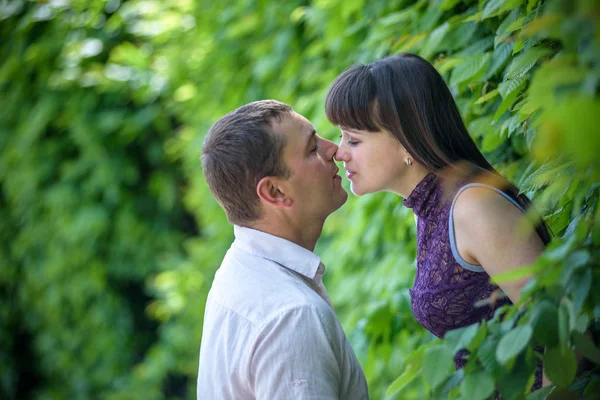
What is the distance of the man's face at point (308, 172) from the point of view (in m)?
2.17

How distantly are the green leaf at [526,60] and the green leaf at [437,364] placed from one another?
0.66 metres

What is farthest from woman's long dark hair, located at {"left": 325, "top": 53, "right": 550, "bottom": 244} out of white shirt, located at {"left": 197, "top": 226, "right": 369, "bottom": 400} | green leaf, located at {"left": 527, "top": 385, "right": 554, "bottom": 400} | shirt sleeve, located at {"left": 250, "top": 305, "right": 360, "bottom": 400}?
green leaf, located at {"left": 527, "top": 385, "right": 554, "bottom": 400}

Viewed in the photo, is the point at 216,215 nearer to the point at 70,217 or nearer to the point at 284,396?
the point at 70,217

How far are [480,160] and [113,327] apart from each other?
6.07 metres

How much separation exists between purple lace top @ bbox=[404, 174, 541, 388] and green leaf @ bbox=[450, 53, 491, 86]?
403 millimetres

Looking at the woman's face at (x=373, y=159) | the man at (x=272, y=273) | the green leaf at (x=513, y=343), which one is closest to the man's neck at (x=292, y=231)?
the man at (x=272, y=273)

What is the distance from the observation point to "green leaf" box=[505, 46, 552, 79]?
59.0 inches

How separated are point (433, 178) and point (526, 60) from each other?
572 mm

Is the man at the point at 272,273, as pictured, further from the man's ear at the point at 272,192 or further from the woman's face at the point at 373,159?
the woman's face at the point at 373,159

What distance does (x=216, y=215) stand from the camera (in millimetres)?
5492

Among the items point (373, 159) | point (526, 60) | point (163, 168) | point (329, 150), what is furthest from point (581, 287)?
point (163, 168)

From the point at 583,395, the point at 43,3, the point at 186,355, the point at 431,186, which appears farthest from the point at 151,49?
the point at 583,395

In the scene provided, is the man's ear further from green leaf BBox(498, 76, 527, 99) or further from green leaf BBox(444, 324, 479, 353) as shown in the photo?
green leaf BBox(444, 324, 479, 353)

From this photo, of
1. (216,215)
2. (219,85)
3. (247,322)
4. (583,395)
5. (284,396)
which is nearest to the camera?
(583,395)
